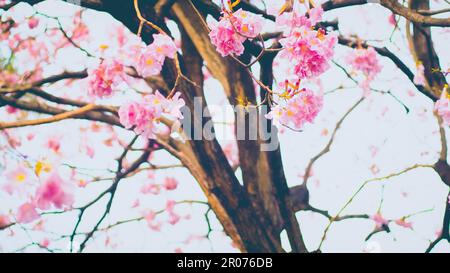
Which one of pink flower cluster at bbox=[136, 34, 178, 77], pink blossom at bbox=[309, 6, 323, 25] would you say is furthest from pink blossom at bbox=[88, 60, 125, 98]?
pink blossom at bbox=[309, 6, 323, 25]

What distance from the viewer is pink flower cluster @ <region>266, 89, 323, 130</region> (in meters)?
1.65

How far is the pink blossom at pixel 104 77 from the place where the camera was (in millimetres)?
1750

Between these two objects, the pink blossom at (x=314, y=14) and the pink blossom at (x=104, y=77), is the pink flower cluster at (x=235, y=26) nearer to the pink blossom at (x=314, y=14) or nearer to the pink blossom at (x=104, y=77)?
the pink blossom at (x=314, y=14)

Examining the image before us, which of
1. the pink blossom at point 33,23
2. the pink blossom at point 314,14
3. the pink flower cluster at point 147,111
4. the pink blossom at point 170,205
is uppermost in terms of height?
the pink blossom at point 33,23

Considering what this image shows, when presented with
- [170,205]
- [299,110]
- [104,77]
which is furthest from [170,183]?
[299,110]

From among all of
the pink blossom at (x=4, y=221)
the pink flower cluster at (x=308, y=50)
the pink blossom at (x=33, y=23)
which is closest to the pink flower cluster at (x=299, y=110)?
the pink flower cluster at (x=308, y=50)

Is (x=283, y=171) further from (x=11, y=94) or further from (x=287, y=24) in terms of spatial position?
(x=11, y=94)

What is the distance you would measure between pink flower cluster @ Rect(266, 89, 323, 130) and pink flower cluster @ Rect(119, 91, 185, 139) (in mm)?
399

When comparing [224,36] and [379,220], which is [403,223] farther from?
[224,36]

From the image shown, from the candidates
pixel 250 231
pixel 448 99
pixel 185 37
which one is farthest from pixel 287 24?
pixel 250 231

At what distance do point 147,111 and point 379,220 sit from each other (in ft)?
5.46

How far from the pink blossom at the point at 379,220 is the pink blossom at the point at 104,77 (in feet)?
5.73
